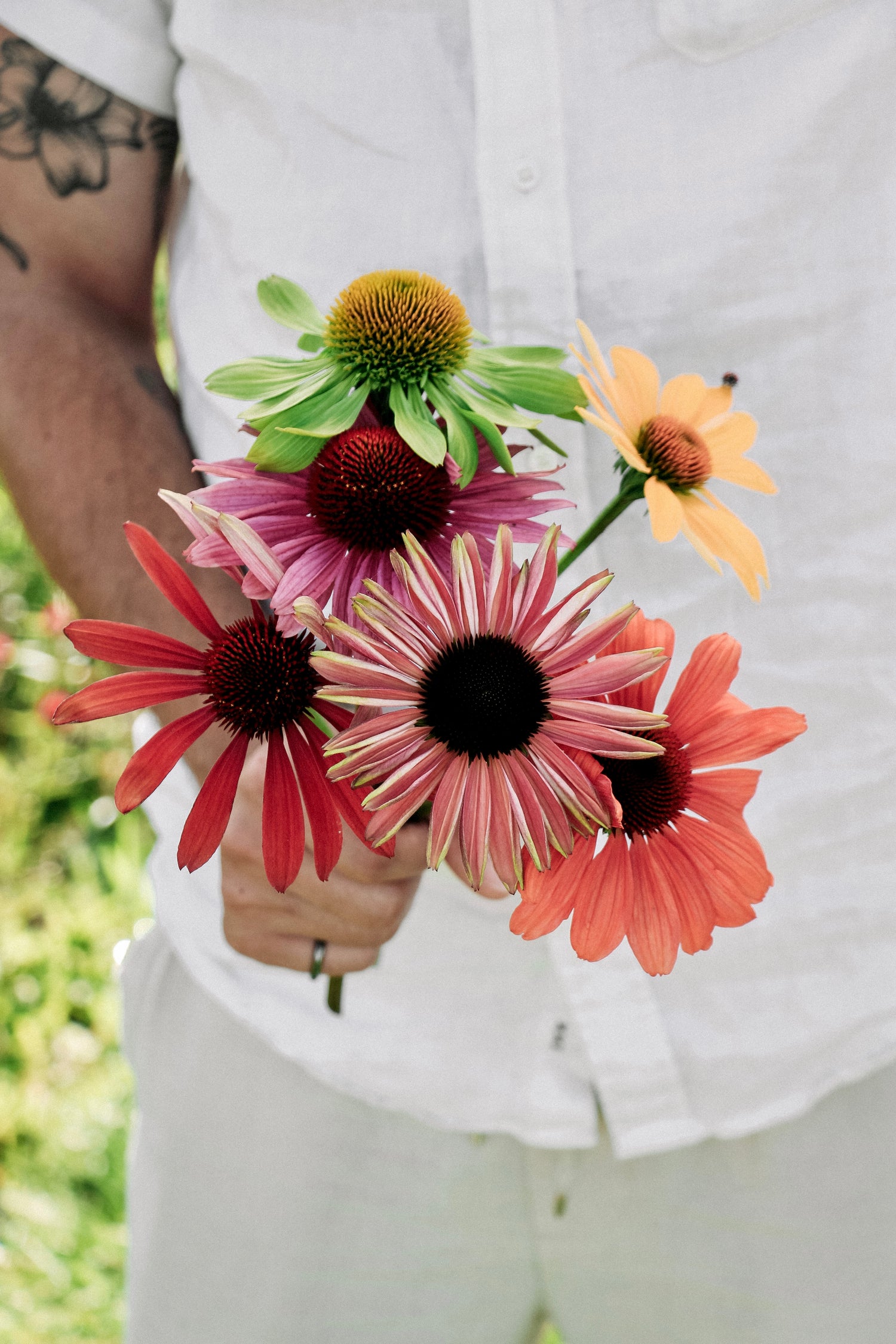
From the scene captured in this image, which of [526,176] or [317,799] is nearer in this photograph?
[317,799]

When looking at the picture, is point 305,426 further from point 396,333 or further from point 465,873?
point 465,873

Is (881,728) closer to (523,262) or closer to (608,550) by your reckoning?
(608,550)

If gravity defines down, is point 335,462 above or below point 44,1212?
above

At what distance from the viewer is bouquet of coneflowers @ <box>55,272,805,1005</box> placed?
0.87 feet

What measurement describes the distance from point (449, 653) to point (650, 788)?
8 centimetres

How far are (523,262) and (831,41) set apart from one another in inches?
8.2

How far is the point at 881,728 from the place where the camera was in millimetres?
620

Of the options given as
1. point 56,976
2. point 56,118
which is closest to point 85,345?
point 56,118

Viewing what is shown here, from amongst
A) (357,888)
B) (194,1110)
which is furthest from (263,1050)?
(357,888)

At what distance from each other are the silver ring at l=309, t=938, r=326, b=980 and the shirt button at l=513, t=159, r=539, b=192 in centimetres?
A: 44

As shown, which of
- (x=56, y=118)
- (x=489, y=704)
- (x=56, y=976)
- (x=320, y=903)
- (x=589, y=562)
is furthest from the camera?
(x=56, y=976)

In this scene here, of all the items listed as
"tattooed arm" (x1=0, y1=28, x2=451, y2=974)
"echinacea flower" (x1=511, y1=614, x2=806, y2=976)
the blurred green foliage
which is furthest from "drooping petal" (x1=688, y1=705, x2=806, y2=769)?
the blurred green foliage

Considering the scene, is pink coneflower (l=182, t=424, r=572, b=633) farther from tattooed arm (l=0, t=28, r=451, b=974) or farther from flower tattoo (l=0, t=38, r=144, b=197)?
flower tattoo (l=0, t=38, r=144, b=197)

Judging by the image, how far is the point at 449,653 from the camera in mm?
270
